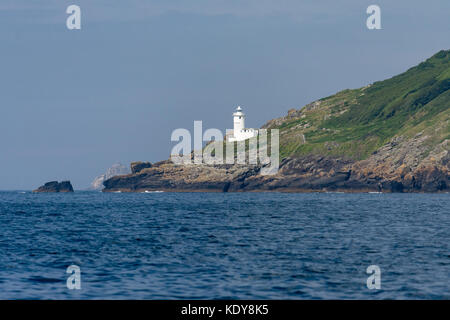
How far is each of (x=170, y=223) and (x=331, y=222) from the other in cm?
1823

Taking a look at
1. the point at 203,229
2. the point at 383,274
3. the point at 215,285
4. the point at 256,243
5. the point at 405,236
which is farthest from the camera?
the point at 203,229

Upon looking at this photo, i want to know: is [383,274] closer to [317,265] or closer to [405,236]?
[317,265]

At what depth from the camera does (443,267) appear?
35219 millimetres

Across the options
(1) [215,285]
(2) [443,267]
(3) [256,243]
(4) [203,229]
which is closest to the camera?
(1) [215,285]

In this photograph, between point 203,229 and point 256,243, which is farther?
point 203,229

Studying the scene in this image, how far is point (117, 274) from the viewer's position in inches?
1315

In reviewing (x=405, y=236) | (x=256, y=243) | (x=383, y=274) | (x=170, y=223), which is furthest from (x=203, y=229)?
(x=383, y=274)

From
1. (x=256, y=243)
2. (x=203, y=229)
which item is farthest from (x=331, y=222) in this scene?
(x=256, y=243)

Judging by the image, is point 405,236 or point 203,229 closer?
point 405,236

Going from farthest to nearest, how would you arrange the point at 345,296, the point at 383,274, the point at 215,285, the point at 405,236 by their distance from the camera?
the point at 405,236, the point at 383,274, the point at 215,285, the point at 345,296

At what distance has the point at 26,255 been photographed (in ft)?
137

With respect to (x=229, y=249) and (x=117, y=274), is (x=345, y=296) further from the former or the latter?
(x=229, y=249)

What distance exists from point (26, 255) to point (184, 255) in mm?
10689

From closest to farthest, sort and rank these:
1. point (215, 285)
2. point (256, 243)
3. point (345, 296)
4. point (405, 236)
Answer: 1. point (345, 296)
2. point (215, 285)
3. point (256, 243)
4. point (405, 236)
